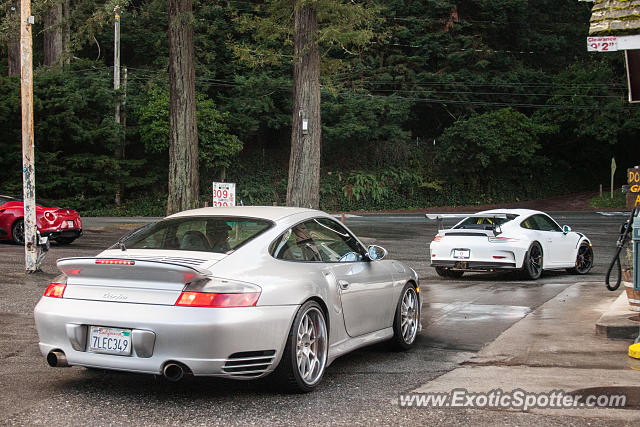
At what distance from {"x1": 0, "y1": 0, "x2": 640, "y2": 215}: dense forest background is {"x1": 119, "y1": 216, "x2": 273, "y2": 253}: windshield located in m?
32.2

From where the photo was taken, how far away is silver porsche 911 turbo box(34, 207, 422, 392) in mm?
5262

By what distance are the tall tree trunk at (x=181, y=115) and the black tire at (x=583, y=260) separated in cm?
834

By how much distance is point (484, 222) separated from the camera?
14906 mm

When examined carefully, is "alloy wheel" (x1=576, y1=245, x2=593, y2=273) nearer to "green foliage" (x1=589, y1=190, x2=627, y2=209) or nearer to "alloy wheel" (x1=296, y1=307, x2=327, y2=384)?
"alloy wheel" (x1=296, y1=307, x2=327, y2=384)

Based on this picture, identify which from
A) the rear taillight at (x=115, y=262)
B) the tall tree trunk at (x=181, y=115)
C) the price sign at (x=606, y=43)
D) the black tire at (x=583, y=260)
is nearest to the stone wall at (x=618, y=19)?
the price sign at (x=606, y=43)

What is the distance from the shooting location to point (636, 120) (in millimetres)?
49062

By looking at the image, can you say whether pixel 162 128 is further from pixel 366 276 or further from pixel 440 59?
pixel 366 276

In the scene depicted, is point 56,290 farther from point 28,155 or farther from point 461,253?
point 461,253

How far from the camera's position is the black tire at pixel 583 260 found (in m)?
15.9

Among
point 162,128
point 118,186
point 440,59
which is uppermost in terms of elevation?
point 440,59

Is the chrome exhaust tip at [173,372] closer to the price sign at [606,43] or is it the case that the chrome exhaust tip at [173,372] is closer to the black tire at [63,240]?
the price sign at [606,43]

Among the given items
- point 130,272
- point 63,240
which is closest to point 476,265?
point 130,272

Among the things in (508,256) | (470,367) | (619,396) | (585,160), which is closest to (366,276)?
(470,367)

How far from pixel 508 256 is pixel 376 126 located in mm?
32268
